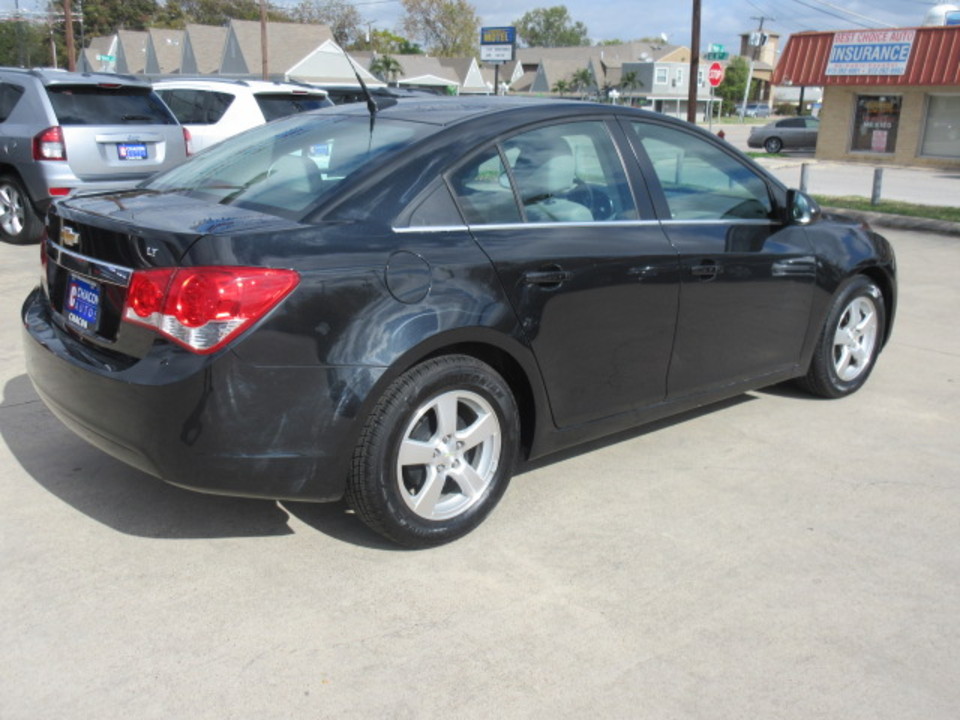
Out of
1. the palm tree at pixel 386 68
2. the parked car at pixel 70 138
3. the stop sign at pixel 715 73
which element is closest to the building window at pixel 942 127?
the stop sign at pixel 715 73

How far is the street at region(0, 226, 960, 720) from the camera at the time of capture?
107 inches

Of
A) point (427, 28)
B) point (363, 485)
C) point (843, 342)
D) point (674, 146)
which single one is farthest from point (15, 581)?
point (427, 28)

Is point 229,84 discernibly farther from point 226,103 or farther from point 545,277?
point 545,277

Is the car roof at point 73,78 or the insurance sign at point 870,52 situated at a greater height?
the insurance sign at point 870,52

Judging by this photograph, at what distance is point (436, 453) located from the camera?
3484 millimetres

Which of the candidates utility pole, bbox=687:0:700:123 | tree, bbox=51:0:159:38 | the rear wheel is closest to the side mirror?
utility pole, bbox=687:0:700:123

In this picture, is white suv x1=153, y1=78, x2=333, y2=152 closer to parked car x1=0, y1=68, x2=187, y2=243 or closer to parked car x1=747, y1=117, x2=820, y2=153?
parked car x1=0, y1=68, x2=187, y2=243

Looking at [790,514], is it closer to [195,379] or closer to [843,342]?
[843,342]

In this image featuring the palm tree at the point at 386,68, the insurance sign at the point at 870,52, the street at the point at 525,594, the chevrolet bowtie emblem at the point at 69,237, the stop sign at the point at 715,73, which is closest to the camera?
the street at the point at 525,594

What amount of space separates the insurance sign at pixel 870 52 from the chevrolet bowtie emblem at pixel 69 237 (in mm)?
28498

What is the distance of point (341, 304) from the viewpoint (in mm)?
3143

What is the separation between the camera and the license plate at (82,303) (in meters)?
3.35

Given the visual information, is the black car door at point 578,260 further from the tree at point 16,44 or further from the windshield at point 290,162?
the tree at point 16,44

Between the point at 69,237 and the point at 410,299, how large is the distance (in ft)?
4.45
